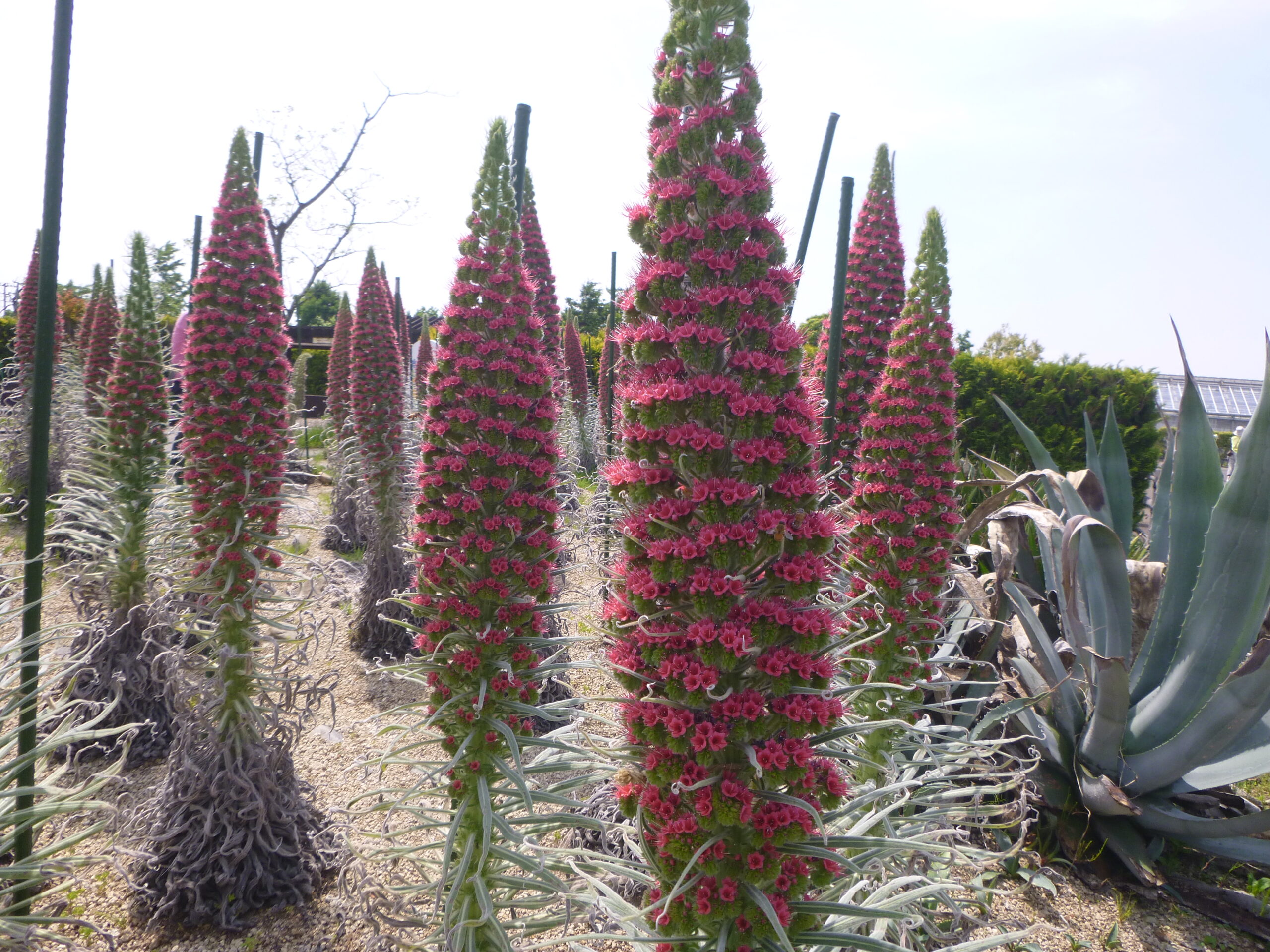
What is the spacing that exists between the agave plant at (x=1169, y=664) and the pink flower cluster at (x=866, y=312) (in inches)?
38.4

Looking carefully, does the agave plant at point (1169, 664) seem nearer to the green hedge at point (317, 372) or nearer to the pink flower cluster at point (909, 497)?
the pink flower cluster at point (909, 497)

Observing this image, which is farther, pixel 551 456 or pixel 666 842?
pixel 551 456

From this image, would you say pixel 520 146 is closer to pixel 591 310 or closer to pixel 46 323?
pixel 46 323

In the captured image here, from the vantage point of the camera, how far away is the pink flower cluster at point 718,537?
159cm

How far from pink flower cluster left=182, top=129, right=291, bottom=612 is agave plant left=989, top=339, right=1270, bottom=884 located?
11.4 feet

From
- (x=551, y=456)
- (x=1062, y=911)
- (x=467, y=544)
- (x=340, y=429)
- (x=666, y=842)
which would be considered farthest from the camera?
(x=340, y=429)

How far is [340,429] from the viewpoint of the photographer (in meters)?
9.91

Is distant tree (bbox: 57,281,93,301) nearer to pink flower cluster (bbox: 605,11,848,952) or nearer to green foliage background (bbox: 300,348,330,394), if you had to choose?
green foliage background (bbox: 300,348,330,394)

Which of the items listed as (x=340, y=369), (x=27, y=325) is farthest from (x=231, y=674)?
(x=27, y=325)

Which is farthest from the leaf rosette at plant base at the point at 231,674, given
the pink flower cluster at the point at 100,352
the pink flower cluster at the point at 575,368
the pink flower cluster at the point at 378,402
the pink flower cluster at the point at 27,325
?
the pink flower cluster at the point at 575,368

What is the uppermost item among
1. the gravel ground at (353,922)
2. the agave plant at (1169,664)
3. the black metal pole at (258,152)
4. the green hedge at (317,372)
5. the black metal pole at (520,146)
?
the green hedge at (317,372)

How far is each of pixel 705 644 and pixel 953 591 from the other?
11.2 ft

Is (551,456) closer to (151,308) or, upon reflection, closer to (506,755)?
(506,755)

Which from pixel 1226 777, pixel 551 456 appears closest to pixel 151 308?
pixel 551 456
